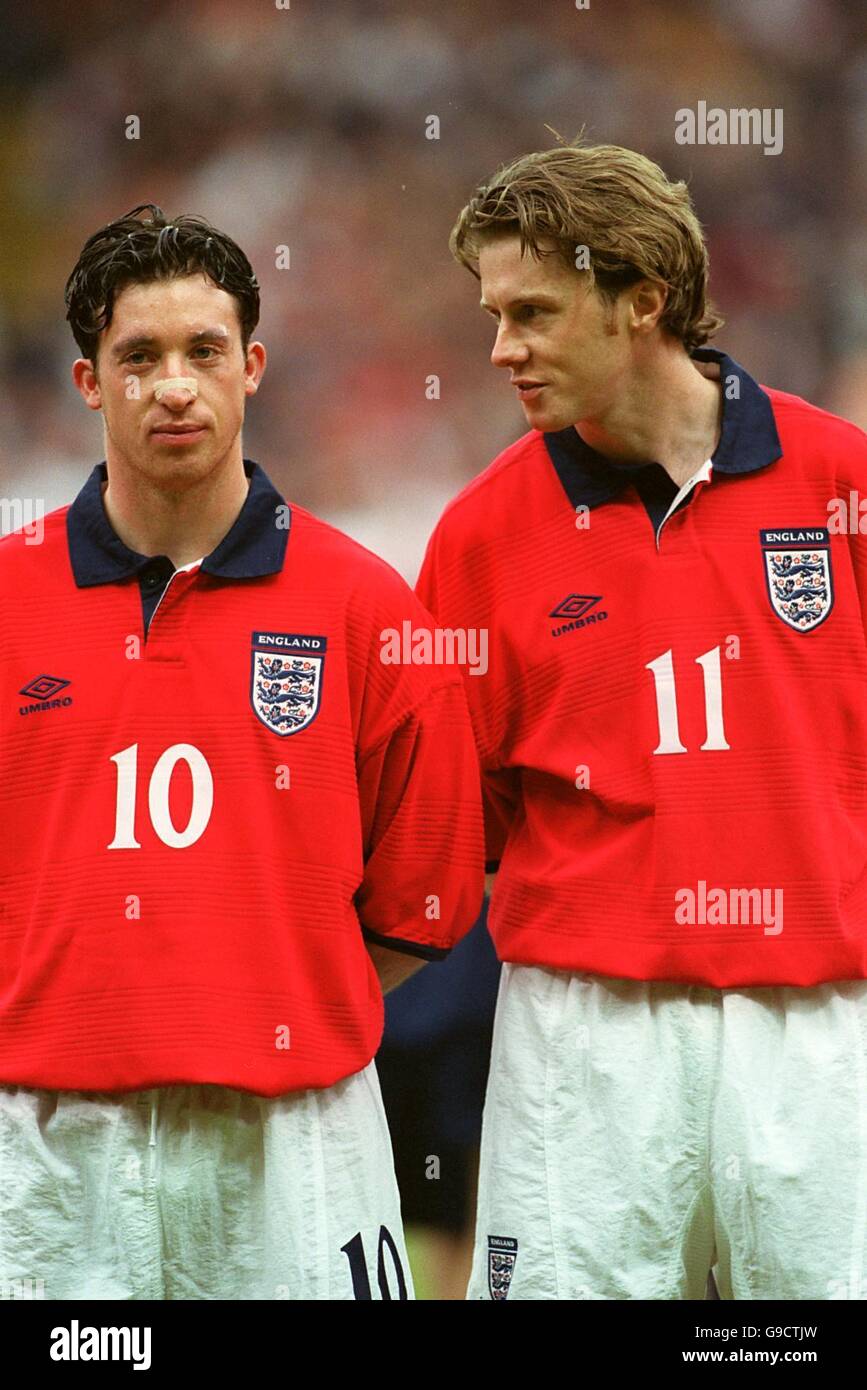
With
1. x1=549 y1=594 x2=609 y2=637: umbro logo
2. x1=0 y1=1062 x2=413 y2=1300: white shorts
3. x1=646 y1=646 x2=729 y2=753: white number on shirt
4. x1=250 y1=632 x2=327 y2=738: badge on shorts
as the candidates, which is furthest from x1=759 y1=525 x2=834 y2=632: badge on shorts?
x1=0 y1=1062 x2=413 y2=1300: white shorts

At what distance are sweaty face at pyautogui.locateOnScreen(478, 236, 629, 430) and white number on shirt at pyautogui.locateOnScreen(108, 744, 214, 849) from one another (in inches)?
25.5

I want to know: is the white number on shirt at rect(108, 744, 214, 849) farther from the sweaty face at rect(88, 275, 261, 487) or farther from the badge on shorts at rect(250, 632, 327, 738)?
the sweaty face at rect(88, 275, 261, 487)

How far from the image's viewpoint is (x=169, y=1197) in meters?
2.13

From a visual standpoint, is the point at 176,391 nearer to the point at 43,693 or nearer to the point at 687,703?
the point at 43,693

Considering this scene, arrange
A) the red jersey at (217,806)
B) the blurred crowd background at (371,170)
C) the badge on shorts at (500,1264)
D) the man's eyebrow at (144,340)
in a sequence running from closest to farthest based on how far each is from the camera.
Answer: the red jersey at (217,806), the man's eyebrow at (144,340), the badge on shorts at (500,1264), the blurred crowd background at (371,170)

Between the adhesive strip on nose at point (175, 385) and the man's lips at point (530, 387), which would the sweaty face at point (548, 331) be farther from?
the adhesive strip on nose at point (175, 385)

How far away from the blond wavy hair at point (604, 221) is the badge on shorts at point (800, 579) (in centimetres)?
34

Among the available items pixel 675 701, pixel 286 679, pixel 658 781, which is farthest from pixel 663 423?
pixel 286 679

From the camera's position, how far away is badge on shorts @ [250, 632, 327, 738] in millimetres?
2221

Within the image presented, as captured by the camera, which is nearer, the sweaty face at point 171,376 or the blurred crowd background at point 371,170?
the sweaty face at point 171,376

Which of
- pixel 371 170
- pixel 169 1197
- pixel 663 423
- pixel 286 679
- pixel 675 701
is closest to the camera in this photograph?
pixel 169 1197

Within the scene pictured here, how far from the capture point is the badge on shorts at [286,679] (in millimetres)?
2221

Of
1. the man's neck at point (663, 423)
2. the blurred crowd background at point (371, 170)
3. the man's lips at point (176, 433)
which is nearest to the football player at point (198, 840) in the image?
the man's lips at point (176, 433)

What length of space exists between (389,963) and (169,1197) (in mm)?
432
